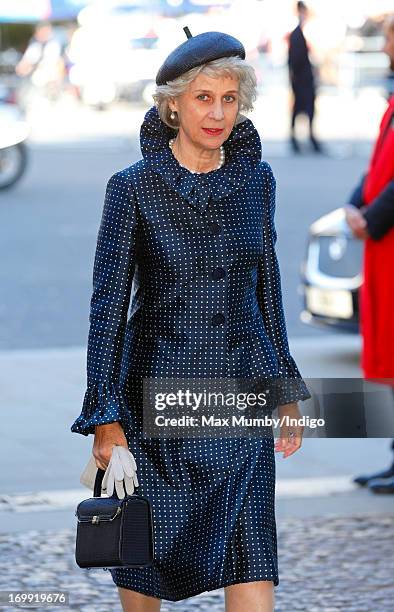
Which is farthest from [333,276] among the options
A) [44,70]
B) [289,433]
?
[44,70]

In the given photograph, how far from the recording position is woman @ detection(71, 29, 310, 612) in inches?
139

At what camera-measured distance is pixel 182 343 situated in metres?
3.61

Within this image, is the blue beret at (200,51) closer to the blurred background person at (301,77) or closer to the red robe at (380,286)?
the red robe at (380,286)

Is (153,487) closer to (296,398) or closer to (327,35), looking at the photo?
(296,398)

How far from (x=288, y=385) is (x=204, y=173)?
0.56m

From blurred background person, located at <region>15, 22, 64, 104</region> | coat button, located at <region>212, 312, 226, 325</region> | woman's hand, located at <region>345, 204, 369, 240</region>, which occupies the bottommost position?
coat button, located at <region>212, 312, 226, 325</region>

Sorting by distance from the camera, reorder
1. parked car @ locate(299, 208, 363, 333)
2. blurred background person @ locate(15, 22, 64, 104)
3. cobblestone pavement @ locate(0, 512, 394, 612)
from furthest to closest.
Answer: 1. blurred background person @ locate(15, 22, 64, 104)
2. parked car @ locate(299, 208, 363, 333)
3. cobblestone pavement @ locate(0, 512, 394, 612)

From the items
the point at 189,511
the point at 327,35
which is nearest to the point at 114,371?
the point at 189,511

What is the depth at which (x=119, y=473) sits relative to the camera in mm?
3480

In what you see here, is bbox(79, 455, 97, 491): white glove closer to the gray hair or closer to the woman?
the woman

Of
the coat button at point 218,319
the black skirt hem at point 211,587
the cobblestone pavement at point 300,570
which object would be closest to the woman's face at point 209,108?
the coat button at point 218,319

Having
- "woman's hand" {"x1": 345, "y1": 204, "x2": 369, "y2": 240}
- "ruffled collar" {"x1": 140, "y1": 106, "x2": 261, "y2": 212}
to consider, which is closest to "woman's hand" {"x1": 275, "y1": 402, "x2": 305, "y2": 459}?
"ruffled collar" {"x1": 140, "y1": 106, "x2": 261, "y2": 212}

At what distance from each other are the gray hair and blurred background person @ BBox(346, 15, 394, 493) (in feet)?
6.50

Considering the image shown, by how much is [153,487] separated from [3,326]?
6.38 meters
